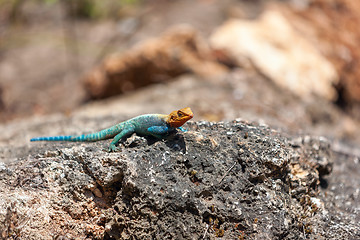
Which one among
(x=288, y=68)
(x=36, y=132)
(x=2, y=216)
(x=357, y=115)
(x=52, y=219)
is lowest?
(x=357, y=115)

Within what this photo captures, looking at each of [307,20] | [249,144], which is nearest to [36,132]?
[249,144]

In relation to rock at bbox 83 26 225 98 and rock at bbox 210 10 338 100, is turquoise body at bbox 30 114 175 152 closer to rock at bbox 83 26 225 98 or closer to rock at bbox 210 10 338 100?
rock at bbox 83 26 225 98

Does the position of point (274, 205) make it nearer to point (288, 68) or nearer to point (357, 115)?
point (288, 68)

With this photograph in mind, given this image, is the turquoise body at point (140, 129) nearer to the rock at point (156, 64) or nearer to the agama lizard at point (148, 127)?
the agama lizard at point (148, 127)

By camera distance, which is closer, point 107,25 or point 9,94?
point 9,94

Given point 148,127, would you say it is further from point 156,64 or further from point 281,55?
point 281,55

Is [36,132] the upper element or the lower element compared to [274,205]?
lower

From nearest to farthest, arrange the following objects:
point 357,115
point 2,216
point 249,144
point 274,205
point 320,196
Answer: point 2,216 → point 274,205 → point 249,144 → point 320,196 → point 357,115

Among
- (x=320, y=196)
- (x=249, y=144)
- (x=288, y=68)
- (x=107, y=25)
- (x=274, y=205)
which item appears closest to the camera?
(x=274, y=205)
